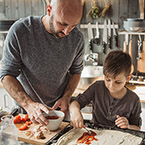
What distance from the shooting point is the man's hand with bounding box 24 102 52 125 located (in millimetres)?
1388

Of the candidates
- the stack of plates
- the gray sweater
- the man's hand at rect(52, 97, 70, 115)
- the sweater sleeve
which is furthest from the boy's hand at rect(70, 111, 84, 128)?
the stack of plates

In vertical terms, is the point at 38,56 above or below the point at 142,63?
above

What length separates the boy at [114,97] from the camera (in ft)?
5.50

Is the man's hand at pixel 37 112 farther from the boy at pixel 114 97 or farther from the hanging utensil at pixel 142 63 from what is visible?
the hanging utensil at pixel 142 63

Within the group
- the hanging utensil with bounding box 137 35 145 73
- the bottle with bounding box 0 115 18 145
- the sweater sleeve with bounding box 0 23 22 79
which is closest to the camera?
the bottle with bounding box 0 115 18 145

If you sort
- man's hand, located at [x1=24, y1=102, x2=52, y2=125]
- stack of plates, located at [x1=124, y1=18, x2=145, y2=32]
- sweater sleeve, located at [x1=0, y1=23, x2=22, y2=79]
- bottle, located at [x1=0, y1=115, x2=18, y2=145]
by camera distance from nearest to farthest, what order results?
bottle, located at [x1=0, y1=115, x2=18, y2=145] → man's hand, located at [x1=24, y1=102, x2=52, y2=125] → sweater sleeve, located at [x1=0, y1=23, x2=22, y2=79] → stack of plates, located at [x1=124, y1=18, x2=145, y2=32]

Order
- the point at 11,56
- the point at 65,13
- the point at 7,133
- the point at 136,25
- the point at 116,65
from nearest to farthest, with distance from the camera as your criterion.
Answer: the point at 7,133, the point at 65,13, the point at 11,56, the point at 116,65, the point at 136,25

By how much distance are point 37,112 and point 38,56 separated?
15.0 inches

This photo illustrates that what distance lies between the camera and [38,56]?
5.26ft

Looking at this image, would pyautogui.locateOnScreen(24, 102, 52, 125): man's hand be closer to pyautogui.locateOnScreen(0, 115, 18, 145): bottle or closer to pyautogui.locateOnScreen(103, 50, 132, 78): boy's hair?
pyautogui.locateOnScreen(0, 115, 18, 145): bottle

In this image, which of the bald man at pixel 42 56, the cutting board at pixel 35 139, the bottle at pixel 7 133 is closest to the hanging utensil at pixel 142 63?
the bald man at pixel 42 56

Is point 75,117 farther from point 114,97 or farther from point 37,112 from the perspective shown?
point 114,97

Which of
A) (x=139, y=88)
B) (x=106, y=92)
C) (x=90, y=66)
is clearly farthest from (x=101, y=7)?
(x=106, y=92)

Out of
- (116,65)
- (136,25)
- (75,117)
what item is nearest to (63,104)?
(75,117)
